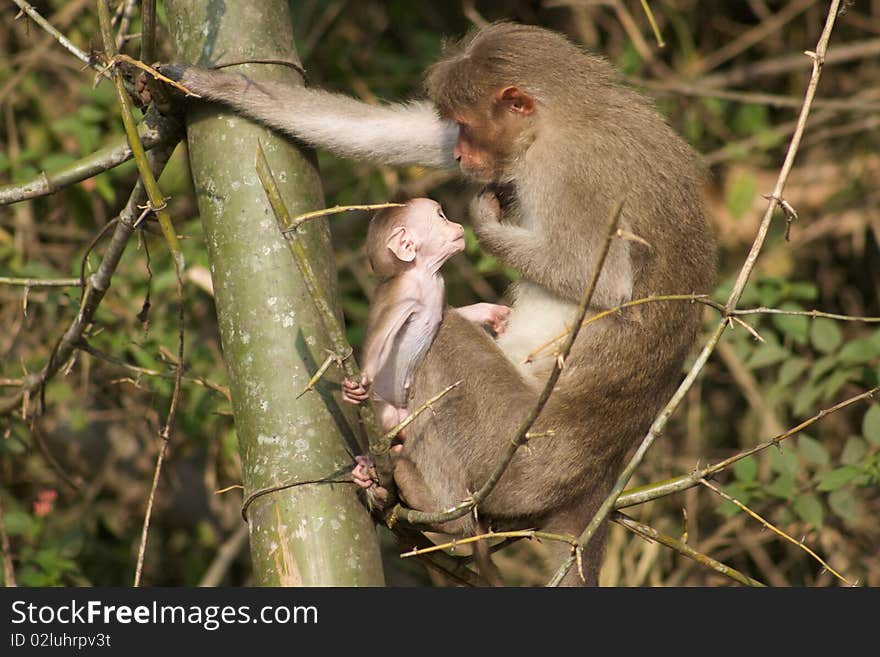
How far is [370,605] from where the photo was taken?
311cm

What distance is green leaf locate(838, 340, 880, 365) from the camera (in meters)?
4.92

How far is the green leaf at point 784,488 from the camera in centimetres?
465

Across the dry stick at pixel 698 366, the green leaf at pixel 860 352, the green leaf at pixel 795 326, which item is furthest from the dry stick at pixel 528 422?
the green leaf at pixel 860 352

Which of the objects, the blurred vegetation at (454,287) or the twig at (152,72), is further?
the blurred vegetation at (454,287)

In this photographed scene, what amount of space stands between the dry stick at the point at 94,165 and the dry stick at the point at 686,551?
1.86 metres

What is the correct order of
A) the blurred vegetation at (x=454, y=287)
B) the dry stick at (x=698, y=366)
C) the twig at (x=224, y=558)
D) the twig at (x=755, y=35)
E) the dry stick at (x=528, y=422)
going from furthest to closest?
the twig at (x=755, y=35)
the twig at (x=224, y=558)
the blurred vegetation at (x=454, y=287)
the dry stick at (x=698, y=366)
the dry stick at (x=528, y=422)

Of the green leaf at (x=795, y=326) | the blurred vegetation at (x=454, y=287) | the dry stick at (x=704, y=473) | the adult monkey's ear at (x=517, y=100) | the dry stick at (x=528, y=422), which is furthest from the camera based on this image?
the blurred vegetation at (x=454, y=287)

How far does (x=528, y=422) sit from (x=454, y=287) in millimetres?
4898

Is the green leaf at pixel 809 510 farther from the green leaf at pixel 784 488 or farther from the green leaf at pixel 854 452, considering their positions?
the green leaf at pixel 854 452

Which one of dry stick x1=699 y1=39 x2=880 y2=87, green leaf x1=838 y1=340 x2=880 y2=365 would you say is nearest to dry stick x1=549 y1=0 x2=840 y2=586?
green leaf x1=838 y1=340 x2=880 y2=365

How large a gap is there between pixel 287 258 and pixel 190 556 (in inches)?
160

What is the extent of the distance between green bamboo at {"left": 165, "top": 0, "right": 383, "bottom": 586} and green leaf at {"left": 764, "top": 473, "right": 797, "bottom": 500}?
213 cm

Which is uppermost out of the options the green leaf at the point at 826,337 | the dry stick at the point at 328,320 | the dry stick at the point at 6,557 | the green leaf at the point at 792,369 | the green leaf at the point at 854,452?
the green leaf at the point at 826,337

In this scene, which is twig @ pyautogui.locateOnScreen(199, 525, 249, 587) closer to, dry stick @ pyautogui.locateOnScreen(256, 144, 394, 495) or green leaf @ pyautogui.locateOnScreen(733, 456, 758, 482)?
green leaf @ pyautogui.locateOnScreen(733, 456, 758, 482)
